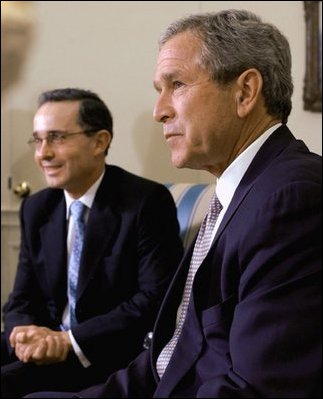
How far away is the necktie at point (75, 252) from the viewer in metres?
1.77

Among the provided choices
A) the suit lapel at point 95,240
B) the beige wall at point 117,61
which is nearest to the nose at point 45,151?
the suit lapel at point 95,240

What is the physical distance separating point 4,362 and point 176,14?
1642mm

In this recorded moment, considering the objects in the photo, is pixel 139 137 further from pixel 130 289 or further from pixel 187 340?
pixel 187 340

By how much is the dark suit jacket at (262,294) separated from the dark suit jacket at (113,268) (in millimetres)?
752

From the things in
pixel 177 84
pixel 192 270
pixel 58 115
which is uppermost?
pixel 177 84

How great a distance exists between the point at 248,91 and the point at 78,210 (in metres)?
0.97

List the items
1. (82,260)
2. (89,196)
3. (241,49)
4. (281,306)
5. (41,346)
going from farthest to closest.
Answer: (89,196) → (82,260) → (41,346) → (241,49) → (281,306)

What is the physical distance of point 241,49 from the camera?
0.98 meters

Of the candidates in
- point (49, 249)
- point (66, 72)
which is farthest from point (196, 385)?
point (66, 72)

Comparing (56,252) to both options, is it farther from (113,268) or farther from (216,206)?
(216,206)

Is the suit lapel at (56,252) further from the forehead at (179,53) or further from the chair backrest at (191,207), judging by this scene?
the forehead at (179,53)

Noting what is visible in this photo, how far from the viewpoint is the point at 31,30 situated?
2.57 m

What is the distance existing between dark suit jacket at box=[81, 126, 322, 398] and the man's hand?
2.56 ft

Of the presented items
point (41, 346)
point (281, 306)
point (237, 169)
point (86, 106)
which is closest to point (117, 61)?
point (86, 106)
